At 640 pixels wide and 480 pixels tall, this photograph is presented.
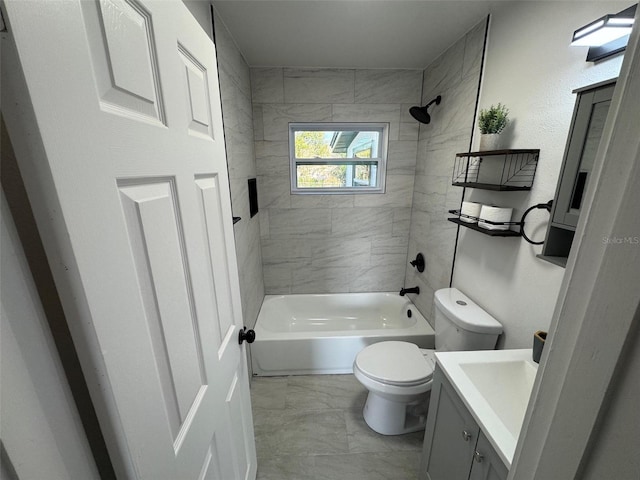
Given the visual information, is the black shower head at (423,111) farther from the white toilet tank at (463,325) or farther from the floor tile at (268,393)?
the floor tile at (268,393)

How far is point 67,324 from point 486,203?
1839mm

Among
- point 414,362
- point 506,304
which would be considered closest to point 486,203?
point 506,304

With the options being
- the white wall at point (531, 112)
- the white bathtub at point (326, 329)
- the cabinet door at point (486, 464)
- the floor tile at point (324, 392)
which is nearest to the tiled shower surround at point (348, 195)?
the white bathtub at point (326, 329)

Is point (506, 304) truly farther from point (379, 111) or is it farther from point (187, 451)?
point (379, 111)

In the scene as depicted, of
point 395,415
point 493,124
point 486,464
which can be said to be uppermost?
point 493,124

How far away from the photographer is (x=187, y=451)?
660 mm

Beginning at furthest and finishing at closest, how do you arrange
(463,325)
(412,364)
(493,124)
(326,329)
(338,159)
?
1. (326,329)
2. (338,159)
3. (412,364)
4. (463,325)
5. (493,124)

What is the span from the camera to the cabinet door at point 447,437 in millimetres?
959

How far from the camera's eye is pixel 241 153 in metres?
1.93

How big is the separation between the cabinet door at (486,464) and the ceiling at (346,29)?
2023 millimetres

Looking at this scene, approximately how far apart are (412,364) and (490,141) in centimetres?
136

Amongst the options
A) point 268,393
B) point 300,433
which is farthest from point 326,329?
point 300,433

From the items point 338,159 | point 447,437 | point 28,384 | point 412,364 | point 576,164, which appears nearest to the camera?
point 28,384

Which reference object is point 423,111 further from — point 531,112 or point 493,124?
point 531,112
